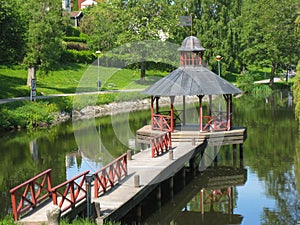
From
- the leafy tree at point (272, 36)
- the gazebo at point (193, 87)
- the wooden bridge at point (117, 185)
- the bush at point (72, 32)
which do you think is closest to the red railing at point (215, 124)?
the gazebo at point (193, 87)

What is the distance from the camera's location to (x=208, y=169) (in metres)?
29.5

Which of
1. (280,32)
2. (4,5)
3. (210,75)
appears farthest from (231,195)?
(280,32)

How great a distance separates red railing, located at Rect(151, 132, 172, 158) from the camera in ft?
86.3

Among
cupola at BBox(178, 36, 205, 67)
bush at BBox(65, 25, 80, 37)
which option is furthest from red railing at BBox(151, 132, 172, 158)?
bush at BBox(65, 25, 80, 37)

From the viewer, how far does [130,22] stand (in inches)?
2520

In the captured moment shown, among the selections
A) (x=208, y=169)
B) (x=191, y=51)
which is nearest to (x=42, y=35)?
(x=191, y=51)

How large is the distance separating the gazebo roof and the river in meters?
4.13

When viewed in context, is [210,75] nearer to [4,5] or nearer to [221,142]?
[221,142]

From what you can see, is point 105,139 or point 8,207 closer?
point 8,207

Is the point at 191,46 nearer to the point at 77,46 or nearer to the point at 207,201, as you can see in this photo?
the point at 207,201

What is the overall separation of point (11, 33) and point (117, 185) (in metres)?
26.1

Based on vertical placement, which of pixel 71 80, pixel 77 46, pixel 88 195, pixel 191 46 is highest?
pixel 77 46

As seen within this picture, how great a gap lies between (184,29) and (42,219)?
57887mm

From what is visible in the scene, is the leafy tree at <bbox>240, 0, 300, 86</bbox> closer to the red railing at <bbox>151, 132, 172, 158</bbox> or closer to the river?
the river
